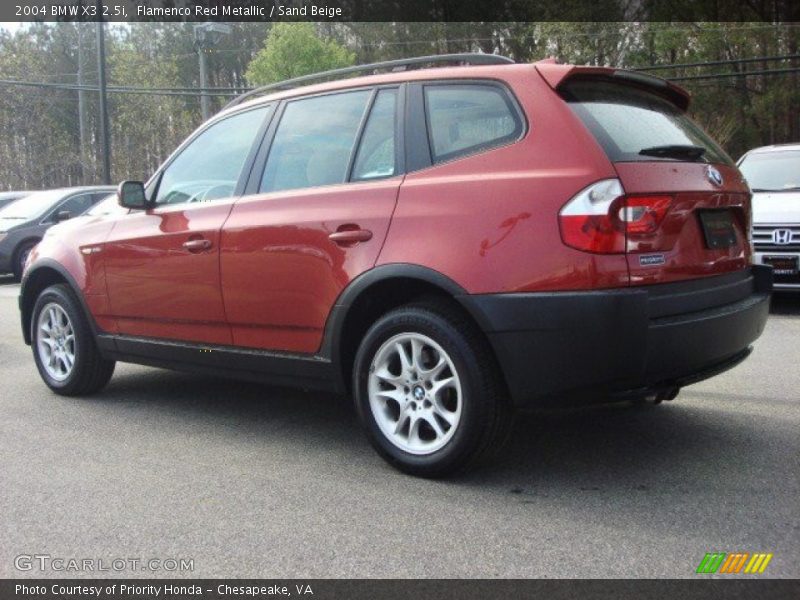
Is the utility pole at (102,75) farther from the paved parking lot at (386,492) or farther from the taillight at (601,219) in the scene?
the taillight at (601,219)

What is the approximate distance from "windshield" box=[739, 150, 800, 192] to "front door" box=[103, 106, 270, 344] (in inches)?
249

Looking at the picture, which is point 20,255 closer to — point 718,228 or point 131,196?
point 131,196

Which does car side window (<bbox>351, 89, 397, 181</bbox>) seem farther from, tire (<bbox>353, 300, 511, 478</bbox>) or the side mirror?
the side mirror

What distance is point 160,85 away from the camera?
54812mm

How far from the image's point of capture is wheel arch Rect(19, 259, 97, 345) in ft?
18.4

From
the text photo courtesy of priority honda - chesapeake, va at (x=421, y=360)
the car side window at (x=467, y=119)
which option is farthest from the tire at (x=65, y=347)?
the car side window at (x=467, y=119)

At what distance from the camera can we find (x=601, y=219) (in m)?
3.36

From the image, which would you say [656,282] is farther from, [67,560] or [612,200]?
[67,560]

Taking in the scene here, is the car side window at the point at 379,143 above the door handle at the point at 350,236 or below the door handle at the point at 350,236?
above

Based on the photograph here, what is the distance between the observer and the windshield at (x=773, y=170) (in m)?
9.39

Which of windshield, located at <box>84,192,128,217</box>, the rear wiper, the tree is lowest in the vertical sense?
windshield, located at <box>84,192,128,217</box>

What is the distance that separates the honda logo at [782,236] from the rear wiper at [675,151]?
16.2 feet

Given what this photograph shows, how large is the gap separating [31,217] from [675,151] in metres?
14.1

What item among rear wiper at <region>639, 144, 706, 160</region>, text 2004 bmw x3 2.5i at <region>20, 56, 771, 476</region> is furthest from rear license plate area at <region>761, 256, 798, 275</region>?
rear wiper at <region>639, 144, 706, 160</region>
